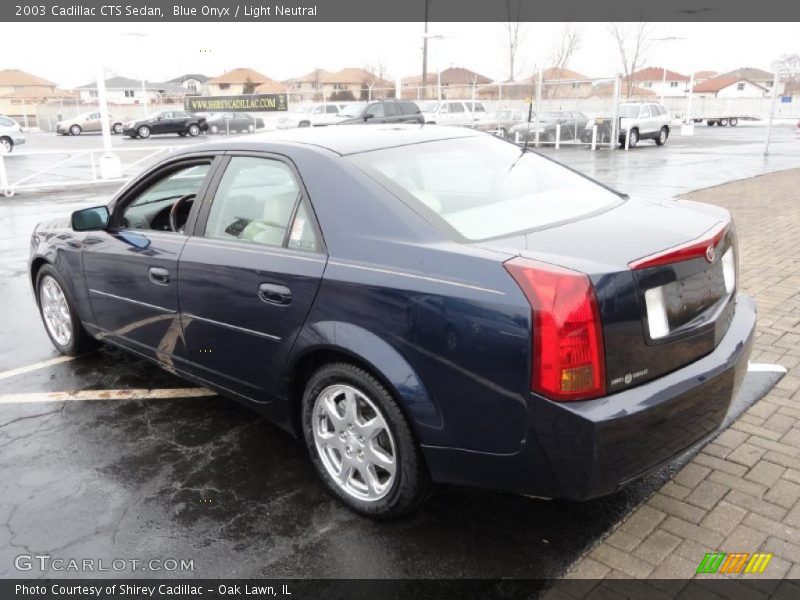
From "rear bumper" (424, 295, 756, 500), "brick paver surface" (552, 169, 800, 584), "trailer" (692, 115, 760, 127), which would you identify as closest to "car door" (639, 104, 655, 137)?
"brick paver surface" (552, 169, 800, 584)

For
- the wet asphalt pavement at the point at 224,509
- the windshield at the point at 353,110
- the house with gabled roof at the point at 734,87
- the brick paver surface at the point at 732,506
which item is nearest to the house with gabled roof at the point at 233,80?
the house with gabled roof at the point at 734,87

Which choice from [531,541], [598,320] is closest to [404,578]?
[531,541]

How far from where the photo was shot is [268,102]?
36.8m

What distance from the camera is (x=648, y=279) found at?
7.93ft

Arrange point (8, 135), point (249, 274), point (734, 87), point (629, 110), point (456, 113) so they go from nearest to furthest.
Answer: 1. point (249, 274)
2. point (629, 110)
3. point (8, 135)
4. point (456, 113)
5. point (734, 87)

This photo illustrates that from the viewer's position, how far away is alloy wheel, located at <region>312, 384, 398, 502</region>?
2.84 m

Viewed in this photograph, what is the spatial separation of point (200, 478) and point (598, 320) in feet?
6.99

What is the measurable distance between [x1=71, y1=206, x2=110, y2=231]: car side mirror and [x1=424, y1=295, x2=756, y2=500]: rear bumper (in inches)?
109

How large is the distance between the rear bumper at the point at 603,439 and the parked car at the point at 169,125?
131 feet

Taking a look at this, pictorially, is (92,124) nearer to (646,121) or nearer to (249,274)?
(646,121)

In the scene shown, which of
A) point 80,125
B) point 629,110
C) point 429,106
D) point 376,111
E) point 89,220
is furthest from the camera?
point 80,125

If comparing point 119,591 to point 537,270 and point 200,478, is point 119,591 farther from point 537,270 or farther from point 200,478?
point 537,270

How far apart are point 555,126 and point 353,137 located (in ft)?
83.5

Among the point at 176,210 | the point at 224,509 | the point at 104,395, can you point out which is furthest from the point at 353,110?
the point at 224,509
